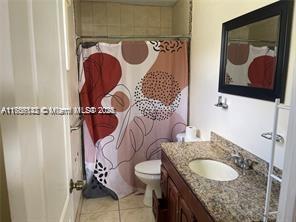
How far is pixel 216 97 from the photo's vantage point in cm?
200

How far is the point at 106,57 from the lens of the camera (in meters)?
2.51

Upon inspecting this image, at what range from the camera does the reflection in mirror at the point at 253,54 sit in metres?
1.34

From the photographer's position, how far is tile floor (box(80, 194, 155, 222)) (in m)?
2.33

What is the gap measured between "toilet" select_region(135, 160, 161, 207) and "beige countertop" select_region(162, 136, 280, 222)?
645 millimetres

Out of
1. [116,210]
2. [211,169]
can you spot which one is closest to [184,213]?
[211,169]

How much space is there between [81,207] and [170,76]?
6.00 ft

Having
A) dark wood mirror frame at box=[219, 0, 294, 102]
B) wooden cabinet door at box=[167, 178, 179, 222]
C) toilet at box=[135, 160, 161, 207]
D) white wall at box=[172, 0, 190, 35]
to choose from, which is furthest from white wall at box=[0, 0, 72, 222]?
white wall at box=[172, 0, 190, 35]

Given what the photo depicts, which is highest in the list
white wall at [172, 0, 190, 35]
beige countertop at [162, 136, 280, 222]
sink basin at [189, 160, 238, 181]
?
white wall at [172, 0, 190, 35]

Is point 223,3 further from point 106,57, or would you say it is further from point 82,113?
point 82,113

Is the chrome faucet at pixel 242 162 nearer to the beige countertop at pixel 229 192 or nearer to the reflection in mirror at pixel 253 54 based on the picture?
the beige countertop at pixel 229 192

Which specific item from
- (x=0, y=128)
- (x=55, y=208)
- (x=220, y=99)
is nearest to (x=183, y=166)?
(x=220, y=99)

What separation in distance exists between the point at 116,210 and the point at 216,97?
5.40 ft

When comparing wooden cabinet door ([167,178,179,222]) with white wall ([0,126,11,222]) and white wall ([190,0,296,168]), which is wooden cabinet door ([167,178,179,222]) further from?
white wall ([0,126,11,222])

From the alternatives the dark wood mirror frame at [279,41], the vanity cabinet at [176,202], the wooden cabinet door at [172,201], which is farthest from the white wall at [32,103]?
the dark wood mirror frame at [279,41]
